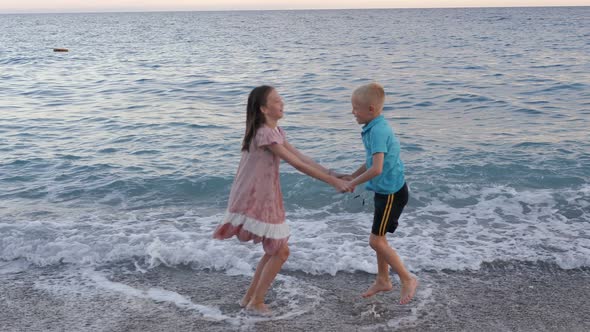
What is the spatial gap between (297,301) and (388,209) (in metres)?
0.97

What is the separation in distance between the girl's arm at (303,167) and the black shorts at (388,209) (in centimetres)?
28

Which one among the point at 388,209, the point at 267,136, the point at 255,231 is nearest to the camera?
the point at 267,136

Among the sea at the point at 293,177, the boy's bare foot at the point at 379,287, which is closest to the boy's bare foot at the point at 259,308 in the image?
the sea at the point at 293,177

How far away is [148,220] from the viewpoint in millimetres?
6746

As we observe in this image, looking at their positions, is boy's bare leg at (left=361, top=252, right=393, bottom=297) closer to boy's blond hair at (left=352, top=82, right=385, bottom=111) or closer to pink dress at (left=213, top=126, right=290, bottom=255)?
pink dress at (left=213, top=126, right=290, bottom=255)

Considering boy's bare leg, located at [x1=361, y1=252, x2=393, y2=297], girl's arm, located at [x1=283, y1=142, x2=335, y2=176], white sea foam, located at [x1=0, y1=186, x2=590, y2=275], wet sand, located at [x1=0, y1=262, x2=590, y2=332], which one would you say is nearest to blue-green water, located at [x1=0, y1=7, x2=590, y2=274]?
white sea foam, located at [x1=0, y1=186, x2=590, y2=275]

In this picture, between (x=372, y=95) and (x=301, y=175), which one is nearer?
(x=372, y=95)

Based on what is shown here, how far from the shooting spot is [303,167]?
3.95 meters

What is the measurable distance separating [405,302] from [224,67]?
21525 mm

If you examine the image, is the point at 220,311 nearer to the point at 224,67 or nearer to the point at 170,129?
the point at 170,129

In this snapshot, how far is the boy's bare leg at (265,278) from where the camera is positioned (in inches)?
165

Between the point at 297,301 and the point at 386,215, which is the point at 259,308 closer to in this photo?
the point at 297,301

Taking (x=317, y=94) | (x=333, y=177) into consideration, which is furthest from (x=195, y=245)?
(x=317, y=94)

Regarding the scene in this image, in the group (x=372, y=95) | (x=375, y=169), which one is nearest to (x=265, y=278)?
(x=375, y=169)
